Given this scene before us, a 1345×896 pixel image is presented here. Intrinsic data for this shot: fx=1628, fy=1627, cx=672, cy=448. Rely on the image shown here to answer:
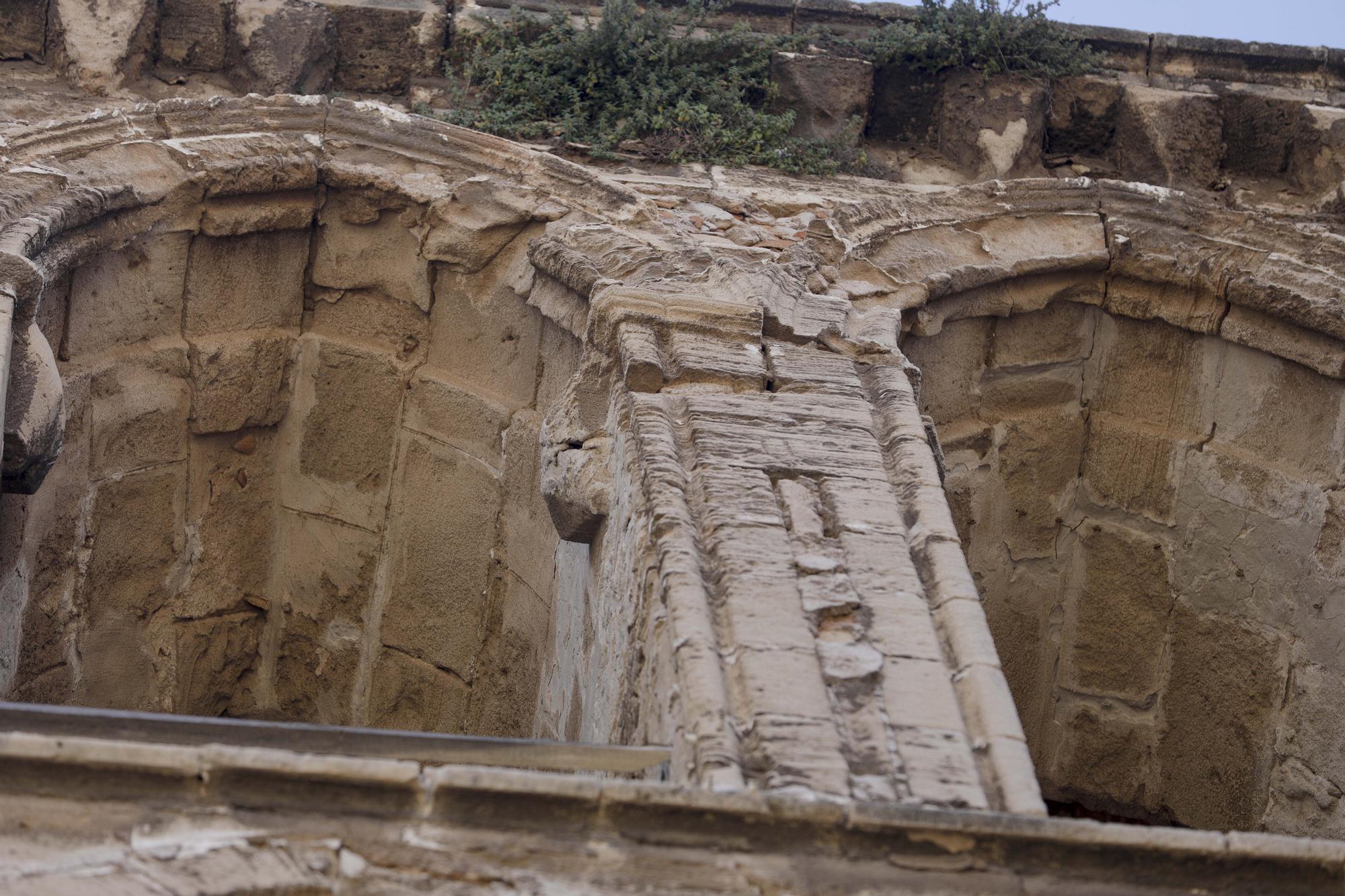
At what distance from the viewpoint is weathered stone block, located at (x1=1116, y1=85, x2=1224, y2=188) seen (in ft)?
22.5

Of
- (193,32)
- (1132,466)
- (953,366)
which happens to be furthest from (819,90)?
(193,32)

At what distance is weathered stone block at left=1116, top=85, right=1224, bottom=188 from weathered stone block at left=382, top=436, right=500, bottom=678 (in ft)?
10.8

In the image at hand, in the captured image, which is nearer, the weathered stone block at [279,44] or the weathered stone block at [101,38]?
the weathered stone block at [101,38]

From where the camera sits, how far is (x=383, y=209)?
5.53 m

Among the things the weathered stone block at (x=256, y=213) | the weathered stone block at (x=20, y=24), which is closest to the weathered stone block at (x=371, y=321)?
the weathered stone block at (x=256, y=213)

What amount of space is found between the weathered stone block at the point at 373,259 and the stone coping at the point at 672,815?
3380 mm

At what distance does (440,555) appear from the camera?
557cm

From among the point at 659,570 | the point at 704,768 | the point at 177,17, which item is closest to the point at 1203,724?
the point at 659,570

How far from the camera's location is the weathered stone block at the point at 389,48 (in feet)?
22.9

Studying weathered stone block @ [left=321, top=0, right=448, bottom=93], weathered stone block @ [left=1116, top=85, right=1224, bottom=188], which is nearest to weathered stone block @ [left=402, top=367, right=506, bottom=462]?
weathered stone block @ [left=321, top=0, right=448, bottom=93]

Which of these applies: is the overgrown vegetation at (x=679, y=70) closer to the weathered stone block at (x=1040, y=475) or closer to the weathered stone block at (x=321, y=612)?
the weathered stone block at (x=1040, y=475)

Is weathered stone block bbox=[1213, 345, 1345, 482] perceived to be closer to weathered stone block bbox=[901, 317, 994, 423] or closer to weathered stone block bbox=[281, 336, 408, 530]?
weathered stone block bbox=[901, 317, 994, 423]

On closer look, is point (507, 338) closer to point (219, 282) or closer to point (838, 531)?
point (219, 282)

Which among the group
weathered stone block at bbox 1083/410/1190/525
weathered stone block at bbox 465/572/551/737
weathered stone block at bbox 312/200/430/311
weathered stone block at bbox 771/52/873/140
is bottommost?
weathered stone block at bbox 465/572/551/737
